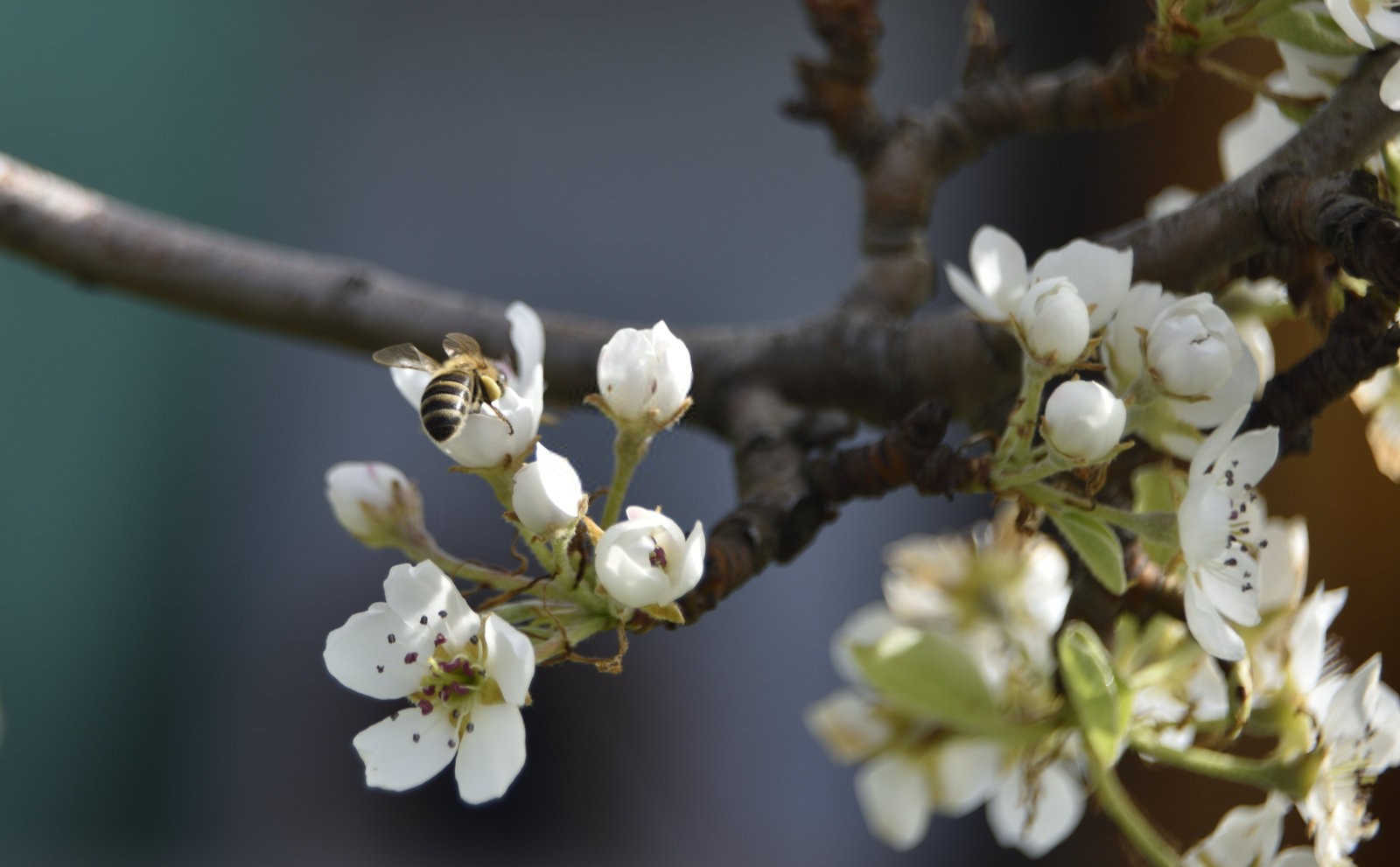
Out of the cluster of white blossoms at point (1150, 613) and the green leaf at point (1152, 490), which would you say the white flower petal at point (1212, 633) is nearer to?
the cluster of white blossoms at point (1150, 613)

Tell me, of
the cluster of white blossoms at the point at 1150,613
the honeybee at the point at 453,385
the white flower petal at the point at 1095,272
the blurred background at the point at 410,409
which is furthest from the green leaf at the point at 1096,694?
the blurred background at the point at 410,409

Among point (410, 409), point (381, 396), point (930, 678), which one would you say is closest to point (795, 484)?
point (930, 678)

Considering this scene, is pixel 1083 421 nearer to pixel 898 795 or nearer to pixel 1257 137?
pixel 1257 137

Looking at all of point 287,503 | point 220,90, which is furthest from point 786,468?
point 220,90

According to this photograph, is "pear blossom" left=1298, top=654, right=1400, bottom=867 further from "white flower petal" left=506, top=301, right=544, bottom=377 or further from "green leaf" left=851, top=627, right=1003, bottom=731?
"white flower petal" left=506, top=301, right=544, bottom=377

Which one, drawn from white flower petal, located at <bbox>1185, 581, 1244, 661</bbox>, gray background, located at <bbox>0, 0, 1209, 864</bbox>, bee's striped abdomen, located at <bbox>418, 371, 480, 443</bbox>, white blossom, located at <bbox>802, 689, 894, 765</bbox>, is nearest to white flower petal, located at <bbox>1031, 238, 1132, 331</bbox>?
white flower petal, located at <bbox>1185, 581, 1244, 661</bbox>
